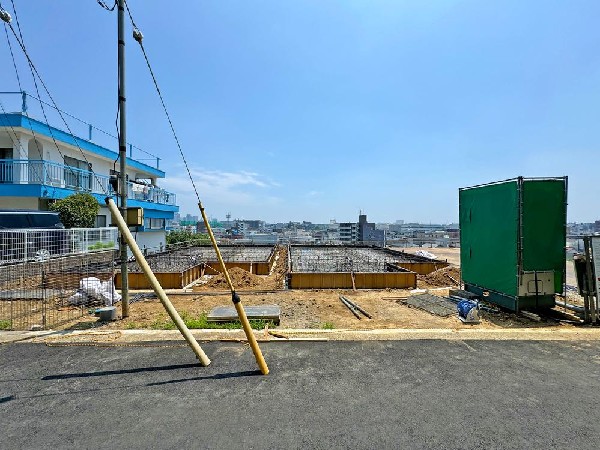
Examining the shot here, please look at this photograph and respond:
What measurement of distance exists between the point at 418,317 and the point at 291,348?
4.11 m

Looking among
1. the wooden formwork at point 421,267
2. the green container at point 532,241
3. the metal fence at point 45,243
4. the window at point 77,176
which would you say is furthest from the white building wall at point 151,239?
the green container at point 532,241

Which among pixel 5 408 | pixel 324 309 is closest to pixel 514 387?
pixel 324 309

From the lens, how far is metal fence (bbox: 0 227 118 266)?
10.2m

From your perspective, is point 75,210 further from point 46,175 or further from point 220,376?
point 220,376

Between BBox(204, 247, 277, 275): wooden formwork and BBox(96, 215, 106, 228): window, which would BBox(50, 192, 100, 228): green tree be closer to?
BBox(96, 215, 106, 228): window

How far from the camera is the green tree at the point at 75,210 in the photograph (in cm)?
1631

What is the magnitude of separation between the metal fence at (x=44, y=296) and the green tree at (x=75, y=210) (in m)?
6.84

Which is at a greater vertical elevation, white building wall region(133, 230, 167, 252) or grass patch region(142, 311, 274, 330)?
white building wall region(133, 230, 167, 252)

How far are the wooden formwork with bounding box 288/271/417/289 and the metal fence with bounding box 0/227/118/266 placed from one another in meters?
6.82

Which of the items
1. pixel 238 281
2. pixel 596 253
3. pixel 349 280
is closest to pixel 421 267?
pixel 349 280

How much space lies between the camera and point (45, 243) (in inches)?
468

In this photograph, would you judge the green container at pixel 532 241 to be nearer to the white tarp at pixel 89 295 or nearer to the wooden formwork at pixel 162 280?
the white tarp at pixel 89 295

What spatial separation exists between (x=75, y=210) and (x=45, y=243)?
17.4 feet

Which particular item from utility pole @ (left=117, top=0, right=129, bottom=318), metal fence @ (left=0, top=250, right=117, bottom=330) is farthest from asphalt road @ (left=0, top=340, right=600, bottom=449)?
metal fence @ (left=0, top=250, right=117, bottom=330)
